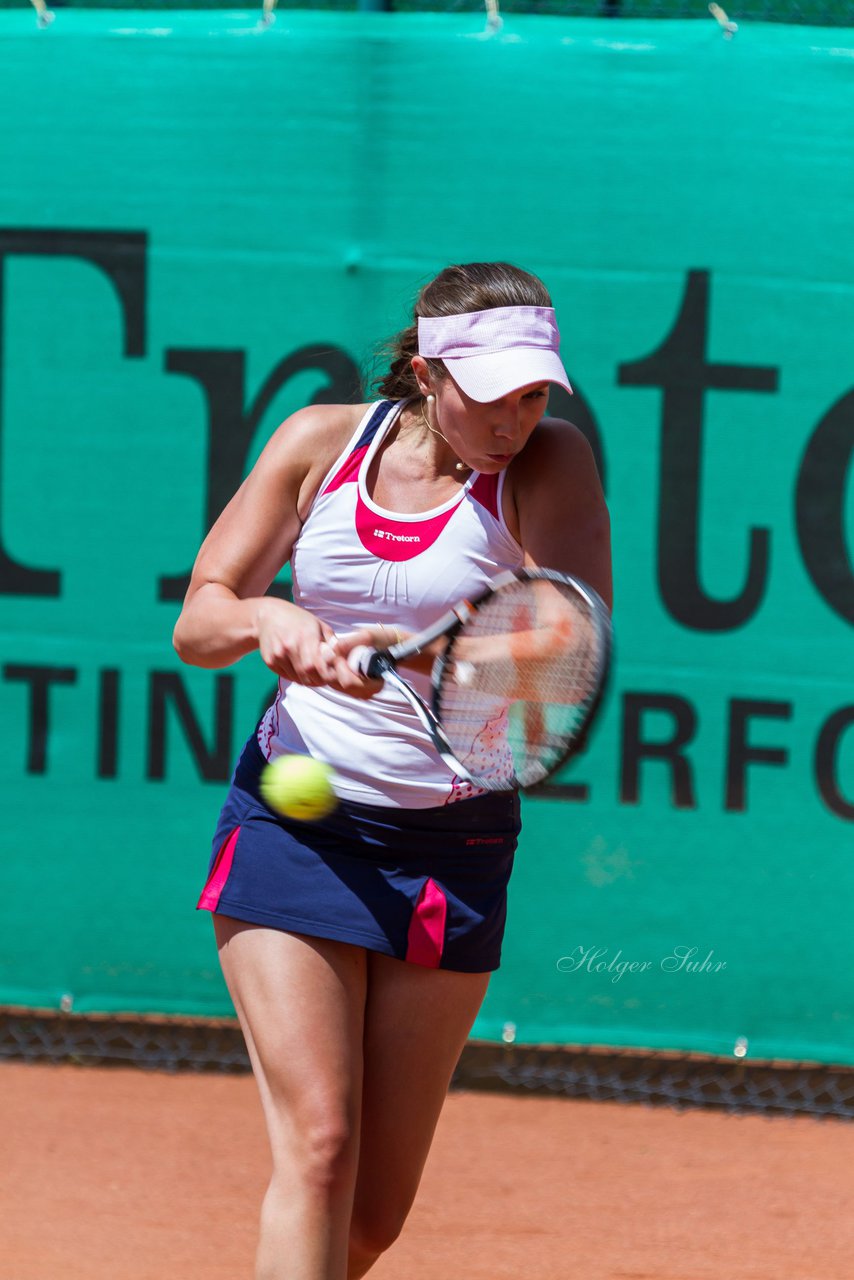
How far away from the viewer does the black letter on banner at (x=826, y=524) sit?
12.1 ft

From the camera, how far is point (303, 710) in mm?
2094

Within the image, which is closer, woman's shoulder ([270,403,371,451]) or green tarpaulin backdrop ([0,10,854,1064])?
woman's shoulder ([270,403,371,451])

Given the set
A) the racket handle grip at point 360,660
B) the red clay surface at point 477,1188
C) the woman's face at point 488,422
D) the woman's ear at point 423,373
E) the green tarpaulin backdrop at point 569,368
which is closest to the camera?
the racket handle grip at point 360,660

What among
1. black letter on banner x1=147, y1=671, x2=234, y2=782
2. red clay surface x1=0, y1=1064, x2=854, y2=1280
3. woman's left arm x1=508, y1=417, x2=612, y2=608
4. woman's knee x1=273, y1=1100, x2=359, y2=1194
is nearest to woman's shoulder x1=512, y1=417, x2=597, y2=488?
woman's left arm x1=508, y1=417, x2=612, y2=608

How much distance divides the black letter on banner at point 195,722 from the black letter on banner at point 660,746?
984mm

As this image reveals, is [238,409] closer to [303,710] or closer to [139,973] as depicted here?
[139,973]

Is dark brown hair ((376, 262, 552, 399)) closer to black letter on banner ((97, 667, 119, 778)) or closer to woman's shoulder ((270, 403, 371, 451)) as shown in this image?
woman's shoulder ((270, 403, 371, 451))

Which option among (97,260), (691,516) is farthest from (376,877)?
(97,260)

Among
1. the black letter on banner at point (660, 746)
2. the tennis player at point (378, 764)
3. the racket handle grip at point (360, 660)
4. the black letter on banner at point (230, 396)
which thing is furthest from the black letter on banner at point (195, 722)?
the racket handle grip at point (360, 660)

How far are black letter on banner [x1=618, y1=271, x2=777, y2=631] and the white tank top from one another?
1726 mm

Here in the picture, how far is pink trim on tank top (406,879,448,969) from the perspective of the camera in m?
2.04

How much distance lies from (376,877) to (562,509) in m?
0.55

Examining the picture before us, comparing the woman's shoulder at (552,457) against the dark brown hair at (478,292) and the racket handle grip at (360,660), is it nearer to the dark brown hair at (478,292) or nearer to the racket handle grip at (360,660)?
the dark brown hair at (478,292)

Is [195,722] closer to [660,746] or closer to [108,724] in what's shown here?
[108,724]
